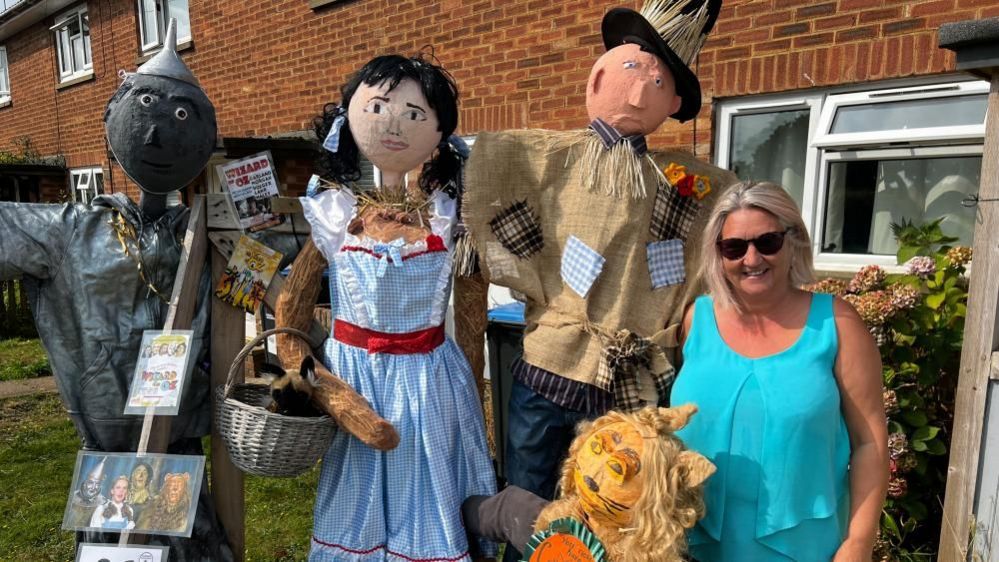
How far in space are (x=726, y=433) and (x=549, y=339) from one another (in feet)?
2.02

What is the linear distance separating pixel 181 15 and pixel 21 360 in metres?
4.48

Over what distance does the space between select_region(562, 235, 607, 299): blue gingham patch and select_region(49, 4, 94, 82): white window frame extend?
33.7 feet

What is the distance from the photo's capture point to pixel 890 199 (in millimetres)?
3469

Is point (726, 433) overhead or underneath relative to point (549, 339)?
underneath

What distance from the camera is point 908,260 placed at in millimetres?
2988

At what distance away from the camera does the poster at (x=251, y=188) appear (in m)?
2.21

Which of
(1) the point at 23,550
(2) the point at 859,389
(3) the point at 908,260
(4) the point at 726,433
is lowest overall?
(1) the point at 23,550

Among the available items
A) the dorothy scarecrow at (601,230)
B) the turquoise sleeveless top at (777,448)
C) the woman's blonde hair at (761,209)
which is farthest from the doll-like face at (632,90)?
the turquoise sleeveless top at (777,448)

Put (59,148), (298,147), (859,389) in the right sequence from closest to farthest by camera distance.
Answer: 1. (859,389)
2. (298,147)
3. (59,148)

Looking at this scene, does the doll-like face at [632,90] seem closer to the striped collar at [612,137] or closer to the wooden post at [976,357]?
the striped collar at [612,137]

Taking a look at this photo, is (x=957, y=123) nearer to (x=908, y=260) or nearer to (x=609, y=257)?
(x=908, y=260)

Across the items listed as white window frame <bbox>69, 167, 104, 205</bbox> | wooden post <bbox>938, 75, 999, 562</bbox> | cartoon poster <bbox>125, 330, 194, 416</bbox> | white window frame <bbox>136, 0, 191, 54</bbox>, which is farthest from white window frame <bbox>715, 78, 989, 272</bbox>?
white window frame <bbox>69, 167, 104, 205</bbox>

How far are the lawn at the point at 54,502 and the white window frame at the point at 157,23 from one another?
5.57 metres

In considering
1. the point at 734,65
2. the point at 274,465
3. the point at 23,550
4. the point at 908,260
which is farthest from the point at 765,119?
the point at 23,550
